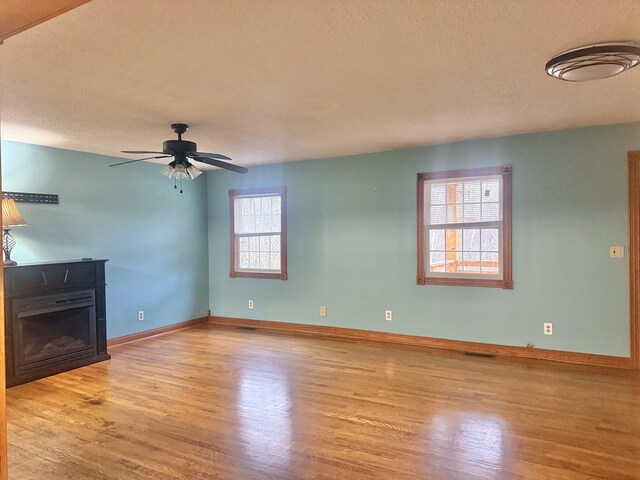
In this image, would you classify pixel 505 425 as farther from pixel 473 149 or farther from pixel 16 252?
pixel 16 252

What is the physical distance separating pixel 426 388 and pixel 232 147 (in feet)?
10.7

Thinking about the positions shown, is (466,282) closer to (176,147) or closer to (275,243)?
(275,243)

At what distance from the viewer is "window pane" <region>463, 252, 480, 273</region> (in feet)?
15.7

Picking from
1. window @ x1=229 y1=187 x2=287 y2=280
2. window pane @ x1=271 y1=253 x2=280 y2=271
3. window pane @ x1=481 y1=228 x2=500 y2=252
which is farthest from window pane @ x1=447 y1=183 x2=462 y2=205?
window pane @ x1=271 y1=253 x2=280 y2=271

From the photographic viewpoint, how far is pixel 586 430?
2.79 meters

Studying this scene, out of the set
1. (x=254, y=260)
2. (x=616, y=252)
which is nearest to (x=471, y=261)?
(x=616, y=252)

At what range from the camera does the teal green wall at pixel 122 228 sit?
451 centimetres

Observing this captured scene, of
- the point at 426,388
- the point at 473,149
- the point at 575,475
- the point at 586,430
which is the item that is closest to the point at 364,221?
the point at 473,149

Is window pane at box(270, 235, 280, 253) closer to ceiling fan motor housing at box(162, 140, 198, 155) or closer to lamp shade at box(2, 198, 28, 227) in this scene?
ceiling fan motor housing at box(162, 140, 198, 155)

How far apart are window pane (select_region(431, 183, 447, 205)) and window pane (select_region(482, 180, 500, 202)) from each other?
0.43 m

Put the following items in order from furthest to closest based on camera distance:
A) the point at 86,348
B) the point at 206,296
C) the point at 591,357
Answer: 1. the point at 206,296
2. the point at 86,348
3. the point at 591,357

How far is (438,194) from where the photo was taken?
16.3 ft

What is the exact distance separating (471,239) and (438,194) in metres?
0.64

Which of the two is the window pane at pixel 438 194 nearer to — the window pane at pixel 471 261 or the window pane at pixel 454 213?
the window pane at pixel 454 213
